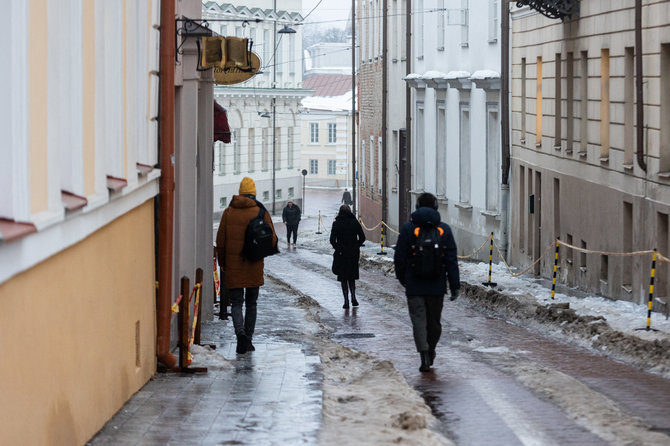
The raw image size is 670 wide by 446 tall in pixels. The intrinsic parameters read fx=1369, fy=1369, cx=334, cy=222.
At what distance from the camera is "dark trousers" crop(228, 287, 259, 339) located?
1352 cm

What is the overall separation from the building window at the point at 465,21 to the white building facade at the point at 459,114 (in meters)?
0.02

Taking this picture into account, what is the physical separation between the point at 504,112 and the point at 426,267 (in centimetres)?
1654

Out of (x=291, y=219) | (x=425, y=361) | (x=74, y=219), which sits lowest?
(x=291, y=219)

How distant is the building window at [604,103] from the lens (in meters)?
21.4

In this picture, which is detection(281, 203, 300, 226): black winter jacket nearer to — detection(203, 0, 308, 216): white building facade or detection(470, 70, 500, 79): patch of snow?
detection(203, 0, 308, 216): white building facade

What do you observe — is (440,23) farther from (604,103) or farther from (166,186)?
(166,186)

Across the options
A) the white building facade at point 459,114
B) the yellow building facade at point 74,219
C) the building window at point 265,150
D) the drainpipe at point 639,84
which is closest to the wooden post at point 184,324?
the yellow building facade at point 74,219

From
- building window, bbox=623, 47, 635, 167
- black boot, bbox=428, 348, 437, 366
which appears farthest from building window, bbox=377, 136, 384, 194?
black boot, bbox=428, 348, 437, 366

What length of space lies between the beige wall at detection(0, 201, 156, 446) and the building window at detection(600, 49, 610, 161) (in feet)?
38.0

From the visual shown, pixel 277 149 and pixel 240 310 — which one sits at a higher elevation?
A: pixel 277 149

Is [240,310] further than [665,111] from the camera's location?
No

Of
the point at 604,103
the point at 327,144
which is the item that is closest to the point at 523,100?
the point at 604,103

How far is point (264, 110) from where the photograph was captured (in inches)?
2657

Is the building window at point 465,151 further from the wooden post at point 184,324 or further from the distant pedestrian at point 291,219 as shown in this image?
the wooden post at point 184,324
